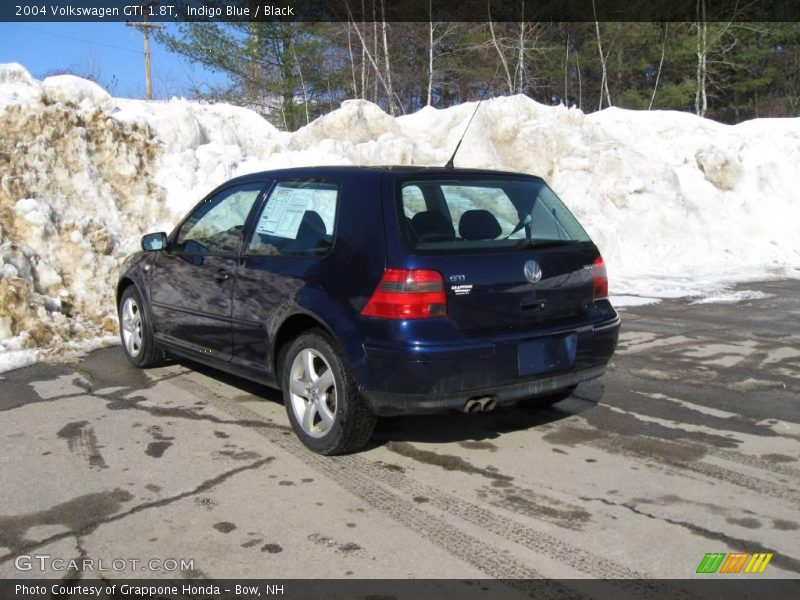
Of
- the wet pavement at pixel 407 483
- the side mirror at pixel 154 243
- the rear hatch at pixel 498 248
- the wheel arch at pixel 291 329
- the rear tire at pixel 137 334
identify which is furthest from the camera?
the rear tire at pixel 137 334

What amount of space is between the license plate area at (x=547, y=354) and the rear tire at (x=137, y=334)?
11.0ft

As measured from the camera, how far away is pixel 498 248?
165 inches

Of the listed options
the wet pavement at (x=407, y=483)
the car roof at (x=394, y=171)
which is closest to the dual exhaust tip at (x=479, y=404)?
the wet pavement at (x=407, y=483)

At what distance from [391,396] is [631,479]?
1.34 metres

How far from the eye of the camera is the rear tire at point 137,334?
6.22m

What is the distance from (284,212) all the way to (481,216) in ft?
4.26

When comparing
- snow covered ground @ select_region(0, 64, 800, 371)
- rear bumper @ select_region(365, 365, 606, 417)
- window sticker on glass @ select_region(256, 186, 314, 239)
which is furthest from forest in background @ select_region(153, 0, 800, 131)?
rear bumper @ select_region(365, 365, 606, 417)

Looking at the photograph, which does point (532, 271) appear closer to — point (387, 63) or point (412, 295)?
point (412, 295)

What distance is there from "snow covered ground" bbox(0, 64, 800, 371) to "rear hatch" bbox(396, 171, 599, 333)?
169 inches

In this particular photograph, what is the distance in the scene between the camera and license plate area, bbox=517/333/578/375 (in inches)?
161

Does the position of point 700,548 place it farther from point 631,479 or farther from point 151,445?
point 151,445

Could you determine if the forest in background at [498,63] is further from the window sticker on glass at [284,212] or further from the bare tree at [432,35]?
the window sticker on glass at [284,212]

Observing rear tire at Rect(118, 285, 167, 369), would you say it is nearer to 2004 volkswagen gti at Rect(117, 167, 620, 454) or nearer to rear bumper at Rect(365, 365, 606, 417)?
2004 volkswagen gti at Rect(117, 167, 620, 454)

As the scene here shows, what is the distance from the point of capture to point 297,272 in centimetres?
442
